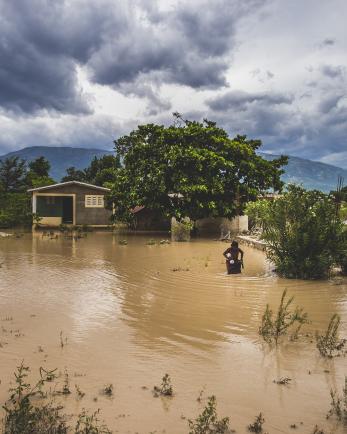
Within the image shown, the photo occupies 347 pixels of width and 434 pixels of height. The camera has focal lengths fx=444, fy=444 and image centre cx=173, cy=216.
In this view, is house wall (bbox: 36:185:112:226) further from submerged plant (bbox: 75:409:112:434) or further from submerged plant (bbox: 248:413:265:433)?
submerged plant (bbox: 248:413:265:433)

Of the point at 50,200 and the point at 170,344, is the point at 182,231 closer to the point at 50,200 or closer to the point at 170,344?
the point at 50,200

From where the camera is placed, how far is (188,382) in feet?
16.9

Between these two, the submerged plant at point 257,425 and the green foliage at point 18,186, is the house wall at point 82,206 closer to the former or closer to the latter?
the green foliage at point 18,186

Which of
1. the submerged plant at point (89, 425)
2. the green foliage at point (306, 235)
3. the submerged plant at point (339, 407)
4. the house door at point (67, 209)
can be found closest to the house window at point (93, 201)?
the house door at point (67, 209)

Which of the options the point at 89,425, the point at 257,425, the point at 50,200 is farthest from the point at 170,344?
the point at 50,200

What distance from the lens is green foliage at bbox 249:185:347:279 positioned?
11875 mm

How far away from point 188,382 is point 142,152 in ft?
70.7

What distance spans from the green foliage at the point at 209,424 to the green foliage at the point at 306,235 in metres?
8.21

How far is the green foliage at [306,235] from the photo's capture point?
39.0 ft

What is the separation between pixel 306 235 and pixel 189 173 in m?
13.6

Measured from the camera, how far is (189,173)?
24750mm

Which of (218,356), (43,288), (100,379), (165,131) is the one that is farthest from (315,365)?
(165,131)

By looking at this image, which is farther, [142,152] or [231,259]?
[142,152]

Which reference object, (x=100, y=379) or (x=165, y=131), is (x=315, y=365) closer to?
(x=100, y=379)
